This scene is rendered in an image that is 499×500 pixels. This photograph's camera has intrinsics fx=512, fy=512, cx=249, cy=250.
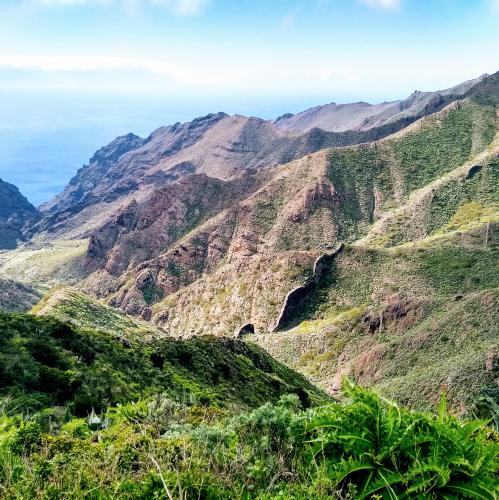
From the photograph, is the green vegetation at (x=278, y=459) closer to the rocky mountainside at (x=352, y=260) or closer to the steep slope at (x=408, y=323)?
the steep slope at (x=408, y=323)

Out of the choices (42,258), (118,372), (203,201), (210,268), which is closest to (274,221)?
(210,268)

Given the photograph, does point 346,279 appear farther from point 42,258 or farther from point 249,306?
point 42,258

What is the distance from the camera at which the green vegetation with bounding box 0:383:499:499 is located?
6.43 meters

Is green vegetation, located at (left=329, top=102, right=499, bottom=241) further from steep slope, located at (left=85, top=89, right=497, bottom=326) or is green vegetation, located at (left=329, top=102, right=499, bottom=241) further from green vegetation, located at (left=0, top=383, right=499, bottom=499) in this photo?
green vegetation, located at (left=0, top=383, right=499, bottom=499)

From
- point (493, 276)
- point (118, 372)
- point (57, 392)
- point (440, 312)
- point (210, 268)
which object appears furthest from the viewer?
point (210, 268)

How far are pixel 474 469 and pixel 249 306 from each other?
84.7 metres

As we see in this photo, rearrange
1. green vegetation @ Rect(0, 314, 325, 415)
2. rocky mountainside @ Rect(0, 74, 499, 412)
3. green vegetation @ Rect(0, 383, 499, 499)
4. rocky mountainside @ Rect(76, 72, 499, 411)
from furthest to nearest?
rocky mountainside @ Rect(0, 74, 499, 412), rocky mountainside @ Rect(76, 72, 499, 411), green vegetation @ Rect(0, 314, 325, 415), green vegetation @ Rect(0, 383, 499, 499)

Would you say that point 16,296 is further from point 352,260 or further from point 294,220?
point 294,220

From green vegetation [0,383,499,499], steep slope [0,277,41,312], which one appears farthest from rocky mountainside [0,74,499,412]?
green vegetation [0,383,499,499]

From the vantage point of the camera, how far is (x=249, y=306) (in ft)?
298

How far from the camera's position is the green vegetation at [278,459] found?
6.43 metres

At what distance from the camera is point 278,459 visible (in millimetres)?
7305

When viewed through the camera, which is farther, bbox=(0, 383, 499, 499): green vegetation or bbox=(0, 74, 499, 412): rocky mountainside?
bbox=(0, 74, 499, 412): rocky mountainside

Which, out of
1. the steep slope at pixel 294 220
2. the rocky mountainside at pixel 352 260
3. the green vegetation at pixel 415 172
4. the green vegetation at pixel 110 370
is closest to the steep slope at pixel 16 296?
the steep slope at pixel 294 220
